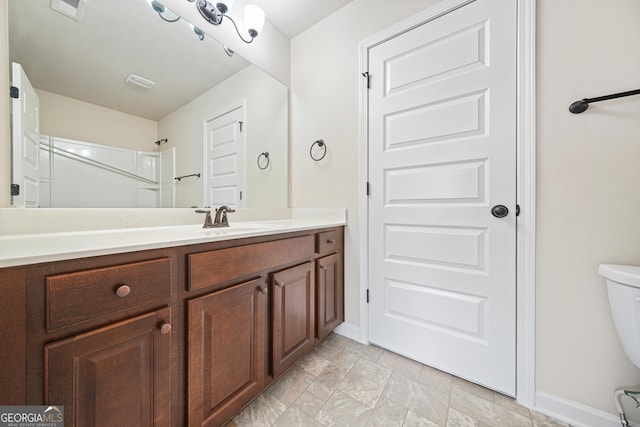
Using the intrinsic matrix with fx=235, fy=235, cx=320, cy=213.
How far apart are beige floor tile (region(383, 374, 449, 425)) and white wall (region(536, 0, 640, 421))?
46 centimetres

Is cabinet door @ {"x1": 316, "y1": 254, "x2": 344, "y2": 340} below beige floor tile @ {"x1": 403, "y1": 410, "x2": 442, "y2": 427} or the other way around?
the other way around

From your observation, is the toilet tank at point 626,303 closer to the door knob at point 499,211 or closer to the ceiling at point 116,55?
the door knob at point 499,211

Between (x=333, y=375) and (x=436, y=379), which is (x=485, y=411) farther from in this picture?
(x=333, y=375)

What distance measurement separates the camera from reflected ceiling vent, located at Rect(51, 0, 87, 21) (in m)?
0.96

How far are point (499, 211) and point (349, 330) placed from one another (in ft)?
3.97

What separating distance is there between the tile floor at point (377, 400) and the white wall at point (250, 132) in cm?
115

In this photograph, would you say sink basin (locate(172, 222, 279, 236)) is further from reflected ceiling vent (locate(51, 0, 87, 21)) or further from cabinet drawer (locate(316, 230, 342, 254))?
reflected ceiling vent (locate(51, 0, 87, 21))

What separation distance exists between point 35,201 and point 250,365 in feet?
3.58


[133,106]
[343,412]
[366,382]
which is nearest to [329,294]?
[366,382]

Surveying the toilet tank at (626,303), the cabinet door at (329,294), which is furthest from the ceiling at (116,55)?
the toilet tank at (626,303)

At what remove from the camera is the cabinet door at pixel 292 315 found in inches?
44.7

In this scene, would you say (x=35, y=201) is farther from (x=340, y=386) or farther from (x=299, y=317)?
(x=340, y=386)

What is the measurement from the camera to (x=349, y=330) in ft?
5.56

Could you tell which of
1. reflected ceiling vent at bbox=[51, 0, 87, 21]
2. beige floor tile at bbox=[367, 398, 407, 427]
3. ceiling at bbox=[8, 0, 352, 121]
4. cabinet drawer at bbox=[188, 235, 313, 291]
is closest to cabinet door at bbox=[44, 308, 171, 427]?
cabinet drawer at bbox=[188, 235, 313, 291]
